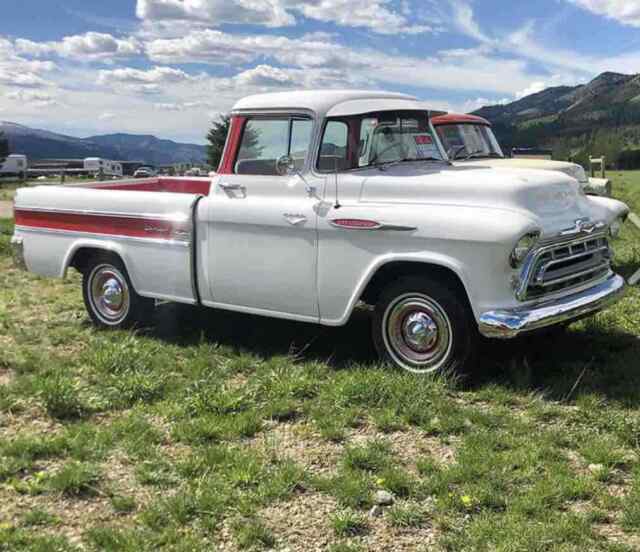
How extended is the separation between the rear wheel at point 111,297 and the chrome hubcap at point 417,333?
2641 millimetres

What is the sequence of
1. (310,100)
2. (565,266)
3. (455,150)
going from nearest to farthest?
1. (565,266)
2. (310,100)
3. (455,150)

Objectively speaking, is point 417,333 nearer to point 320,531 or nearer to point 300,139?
point 300,139

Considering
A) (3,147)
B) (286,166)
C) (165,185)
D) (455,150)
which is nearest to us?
(286,166)

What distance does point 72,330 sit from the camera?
23.4 feet

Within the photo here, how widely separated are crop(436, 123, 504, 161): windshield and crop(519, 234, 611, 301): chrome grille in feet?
15.5

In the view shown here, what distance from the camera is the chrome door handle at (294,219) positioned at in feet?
18.4

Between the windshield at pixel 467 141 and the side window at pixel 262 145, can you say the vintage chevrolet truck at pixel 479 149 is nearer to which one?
the windshield at pixel 467 141

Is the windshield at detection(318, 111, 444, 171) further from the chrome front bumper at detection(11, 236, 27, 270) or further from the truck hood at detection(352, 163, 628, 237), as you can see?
the chrome front bumper at detection(11, 236, 27, 270)

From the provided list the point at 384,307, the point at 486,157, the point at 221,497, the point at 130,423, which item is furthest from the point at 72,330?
the point at 486,157

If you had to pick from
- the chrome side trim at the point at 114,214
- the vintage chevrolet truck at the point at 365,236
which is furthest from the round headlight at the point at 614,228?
the chrome side trim at the point at 114,214

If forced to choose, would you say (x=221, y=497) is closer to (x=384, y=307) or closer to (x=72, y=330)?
(x=384, y=307)

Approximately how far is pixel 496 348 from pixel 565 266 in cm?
109

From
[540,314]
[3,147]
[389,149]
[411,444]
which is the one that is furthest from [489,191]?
[3,147]

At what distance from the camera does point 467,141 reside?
1088 centimetres
